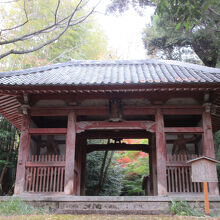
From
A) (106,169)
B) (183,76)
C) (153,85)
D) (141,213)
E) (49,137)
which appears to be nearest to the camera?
(141,213)

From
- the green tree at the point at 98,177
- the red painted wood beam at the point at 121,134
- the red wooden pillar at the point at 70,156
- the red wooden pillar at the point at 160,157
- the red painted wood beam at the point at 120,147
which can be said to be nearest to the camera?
the red wooden pillar at the point at 160,157

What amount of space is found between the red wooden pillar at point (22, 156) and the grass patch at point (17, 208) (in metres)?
0.60

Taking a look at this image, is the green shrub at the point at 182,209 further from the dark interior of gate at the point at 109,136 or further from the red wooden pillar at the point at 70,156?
the red wooden pillar at the point at 70,156

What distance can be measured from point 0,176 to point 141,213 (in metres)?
8.69

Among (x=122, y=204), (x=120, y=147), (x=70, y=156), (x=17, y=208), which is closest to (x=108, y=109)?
(x=70, y=156)

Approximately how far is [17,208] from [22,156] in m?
1.68

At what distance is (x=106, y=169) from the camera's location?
49.2ft

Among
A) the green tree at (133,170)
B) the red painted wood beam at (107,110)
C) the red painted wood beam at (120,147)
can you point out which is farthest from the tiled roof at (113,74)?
the green tree at (133,170)

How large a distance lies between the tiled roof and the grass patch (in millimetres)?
3118

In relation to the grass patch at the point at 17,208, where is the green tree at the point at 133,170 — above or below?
above

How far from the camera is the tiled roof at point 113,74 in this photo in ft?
24.3

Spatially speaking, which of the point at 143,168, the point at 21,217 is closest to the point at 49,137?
the point at 21,217

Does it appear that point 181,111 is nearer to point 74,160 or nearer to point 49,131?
point 74,160

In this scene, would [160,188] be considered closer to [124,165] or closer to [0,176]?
[0,176]
